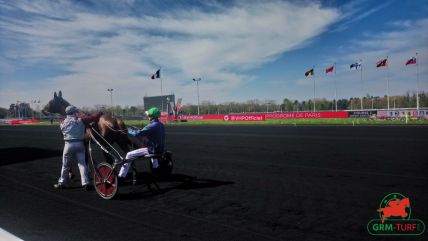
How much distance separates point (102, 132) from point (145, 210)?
2353mm

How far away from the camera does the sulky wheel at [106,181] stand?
612cm

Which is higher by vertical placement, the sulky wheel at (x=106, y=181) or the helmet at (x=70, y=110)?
the helmet at (x=70, y=110)

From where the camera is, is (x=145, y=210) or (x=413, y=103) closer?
(x=145, y=210)

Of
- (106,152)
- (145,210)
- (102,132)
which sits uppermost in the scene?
(102,132)

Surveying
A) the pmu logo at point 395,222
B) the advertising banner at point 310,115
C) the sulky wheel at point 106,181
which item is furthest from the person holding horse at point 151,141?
the advertising banner at point 310,115

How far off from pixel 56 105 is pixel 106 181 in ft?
8.27

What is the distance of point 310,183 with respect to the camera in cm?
717

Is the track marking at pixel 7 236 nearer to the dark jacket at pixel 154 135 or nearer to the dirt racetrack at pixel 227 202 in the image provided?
the dirt racetrack at pixel 227 202

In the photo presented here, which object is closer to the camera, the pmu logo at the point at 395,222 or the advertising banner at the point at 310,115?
the pmu logo at the point at 395,222

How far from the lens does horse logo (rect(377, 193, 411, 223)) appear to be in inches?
190

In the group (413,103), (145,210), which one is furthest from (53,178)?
(413,103)

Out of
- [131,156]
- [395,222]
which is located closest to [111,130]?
[131,156]

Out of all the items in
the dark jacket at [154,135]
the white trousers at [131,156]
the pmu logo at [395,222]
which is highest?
the dark jacket at [154,135]

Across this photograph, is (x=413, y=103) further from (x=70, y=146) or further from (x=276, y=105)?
(x=70, y=146)
